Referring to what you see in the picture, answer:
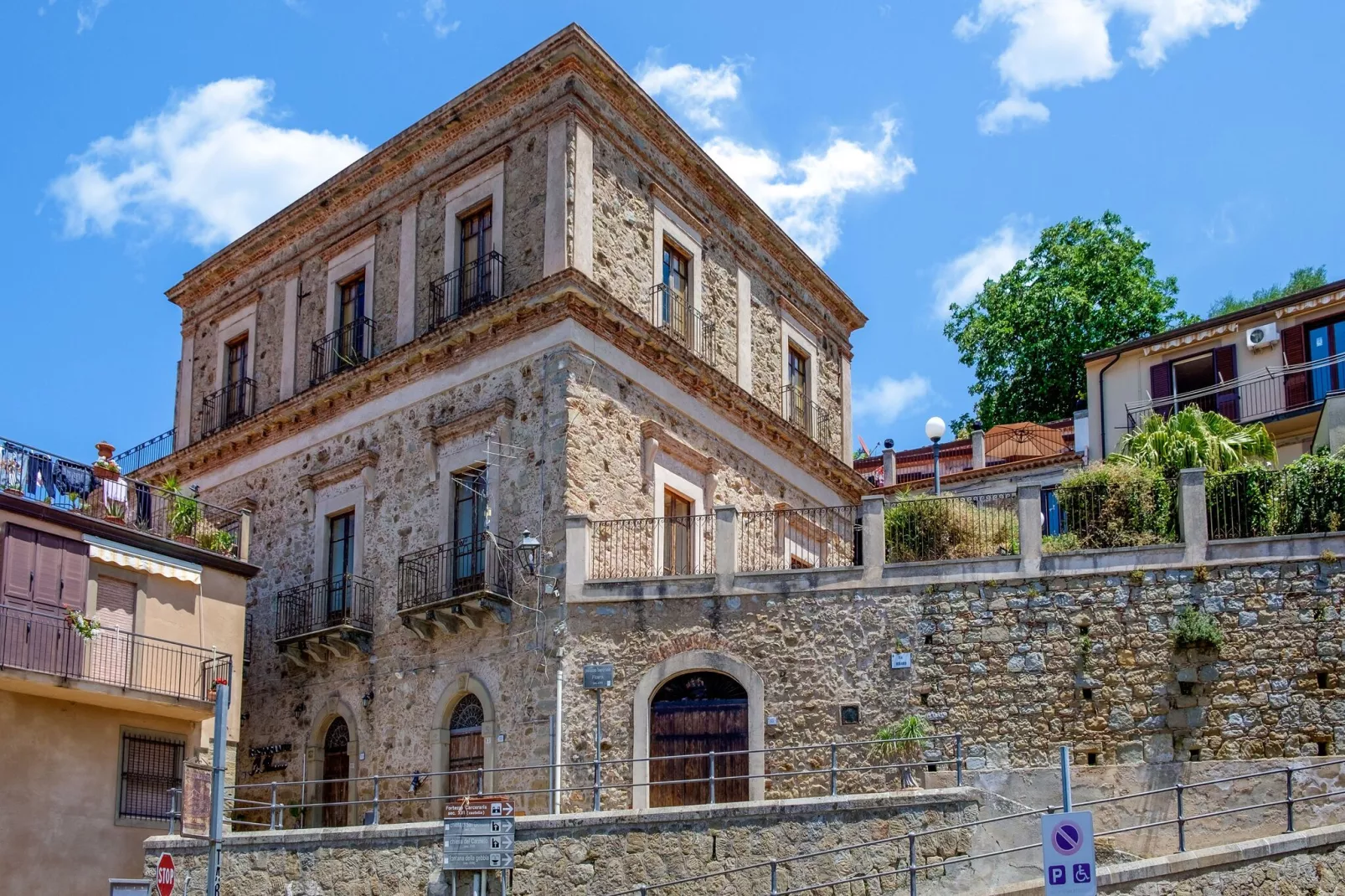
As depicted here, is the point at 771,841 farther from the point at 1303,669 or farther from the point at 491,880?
the point at 1303,669

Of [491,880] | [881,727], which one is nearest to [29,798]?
[491,880]

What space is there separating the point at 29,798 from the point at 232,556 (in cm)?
541

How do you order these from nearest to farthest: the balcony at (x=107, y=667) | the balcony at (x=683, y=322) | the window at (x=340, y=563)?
the balcony at (x=107, y=667) < the balcony at (x=683, y=322) < the window at (x=340, y=563)

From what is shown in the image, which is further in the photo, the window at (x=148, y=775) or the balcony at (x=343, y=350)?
the balcony at (x=343, y=350)

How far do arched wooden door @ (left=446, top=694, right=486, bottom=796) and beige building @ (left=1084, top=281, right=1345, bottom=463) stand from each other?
1563 cm

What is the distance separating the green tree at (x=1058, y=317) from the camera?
44500 mm

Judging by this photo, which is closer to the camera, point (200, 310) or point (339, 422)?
point (339, 422)

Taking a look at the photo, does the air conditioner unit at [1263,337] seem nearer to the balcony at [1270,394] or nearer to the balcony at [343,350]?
the balcony at [1270,394]

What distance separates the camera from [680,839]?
19.1m

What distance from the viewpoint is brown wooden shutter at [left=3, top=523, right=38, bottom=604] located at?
22.6 m

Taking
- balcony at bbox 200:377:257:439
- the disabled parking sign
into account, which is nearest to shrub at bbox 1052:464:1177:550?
the disabled parking sign

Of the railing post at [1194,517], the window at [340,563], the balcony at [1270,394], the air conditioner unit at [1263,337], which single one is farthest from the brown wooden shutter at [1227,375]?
the window at [340,563]

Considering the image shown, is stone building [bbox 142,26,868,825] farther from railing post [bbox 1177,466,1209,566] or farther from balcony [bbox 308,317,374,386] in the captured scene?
railing post [bbox 1177,466,1209,566]

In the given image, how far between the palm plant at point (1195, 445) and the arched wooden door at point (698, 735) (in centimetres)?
721
